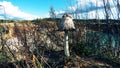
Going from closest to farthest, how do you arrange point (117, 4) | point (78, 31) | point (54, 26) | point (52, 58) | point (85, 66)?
point (85, 66), point (52, 58), point (117, 4), point (78, 31), point (54, 26)

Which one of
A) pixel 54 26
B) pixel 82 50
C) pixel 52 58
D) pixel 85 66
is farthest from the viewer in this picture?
pixel 54 26

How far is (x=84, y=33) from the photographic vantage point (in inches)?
424

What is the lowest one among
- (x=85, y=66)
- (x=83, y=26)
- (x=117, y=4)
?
(x=85, y=66)

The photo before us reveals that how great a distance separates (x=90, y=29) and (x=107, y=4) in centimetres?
167

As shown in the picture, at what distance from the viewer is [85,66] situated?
301 inches

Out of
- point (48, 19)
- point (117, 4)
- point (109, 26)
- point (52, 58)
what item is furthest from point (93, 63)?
point (48, 19)

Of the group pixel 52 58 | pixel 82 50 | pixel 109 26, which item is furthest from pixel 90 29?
pixel 52 58

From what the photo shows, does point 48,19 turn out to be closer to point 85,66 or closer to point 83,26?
point 83,26

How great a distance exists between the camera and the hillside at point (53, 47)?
719 centimetres

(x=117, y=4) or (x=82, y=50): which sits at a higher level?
(x=117, y=4)

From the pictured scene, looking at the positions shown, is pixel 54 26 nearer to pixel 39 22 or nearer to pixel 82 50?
pixel 39 22

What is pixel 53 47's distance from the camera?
10.3m

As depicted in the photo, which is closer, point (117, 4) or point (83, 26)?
point (117, 4)

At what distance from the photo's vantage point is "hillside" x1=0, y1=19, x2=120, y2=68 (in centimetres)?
719
